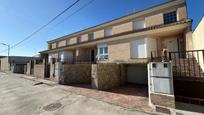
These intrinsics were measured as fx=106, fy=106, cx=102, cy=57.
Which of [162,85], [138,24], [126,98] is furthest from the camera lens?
[138,24]

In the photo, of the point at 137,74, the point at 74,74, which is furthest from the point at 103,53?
the point at 137,74

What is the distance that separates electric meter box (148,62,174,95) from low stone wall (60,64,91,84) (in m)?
7.77

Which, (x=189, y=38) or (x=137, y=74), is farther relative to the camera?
(x=137, y=74)

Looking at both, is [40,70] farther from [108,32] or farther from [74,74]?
[108,32]

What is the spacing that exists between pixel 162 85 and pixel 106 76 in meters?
4.89

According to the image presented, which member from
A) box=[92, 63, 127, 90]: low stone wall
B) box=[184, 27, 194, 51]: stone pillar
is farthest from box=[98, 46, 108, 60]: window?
box=[184, 27, 194, 51]: stone pillar

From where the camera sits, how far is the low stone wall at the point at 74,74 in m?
11.1

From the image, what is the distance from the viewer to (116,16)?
47.5 feet

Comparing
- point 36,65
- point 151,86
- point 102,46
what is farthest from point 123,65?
point 36,65

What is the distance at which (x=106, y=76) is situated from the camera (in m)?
9.09

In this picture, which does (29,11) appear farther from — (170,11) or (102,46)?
(170,11)

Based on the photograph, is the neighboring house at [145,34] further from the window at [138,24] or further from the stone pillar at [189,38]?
the stone pillar at [189,38]

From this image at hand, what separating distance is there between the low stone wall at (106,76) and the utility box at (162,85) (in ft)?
14.1

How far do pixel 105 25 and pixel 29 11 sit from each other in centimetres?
928
